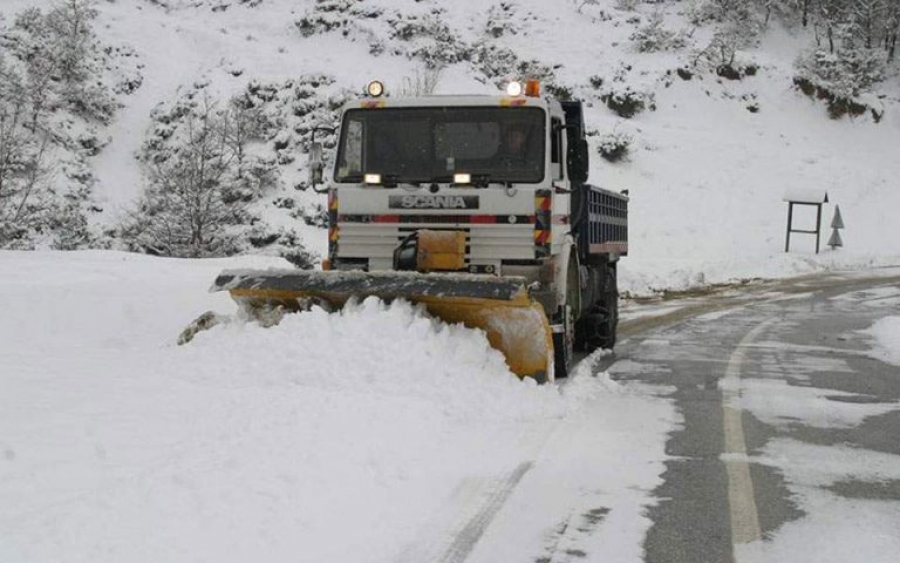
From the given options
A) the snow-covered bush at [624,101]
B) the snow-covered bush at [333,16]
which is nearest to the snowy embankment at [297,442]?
the snow-covered bush at [624,101]

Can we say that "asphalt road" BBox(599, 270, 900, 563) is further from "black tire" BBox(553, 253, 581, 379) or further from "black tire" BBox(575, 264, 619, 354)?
"black tire" BBox(553, 253, 581, 379)

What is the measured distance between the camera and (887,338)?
12289 millimetres

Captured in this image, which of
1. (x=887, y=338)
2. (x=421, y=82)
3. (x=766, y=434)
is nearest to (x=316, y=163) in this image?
(x=766, y=434)

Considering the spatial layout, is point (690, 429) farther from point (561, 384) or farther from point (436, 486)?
point (436, 486)

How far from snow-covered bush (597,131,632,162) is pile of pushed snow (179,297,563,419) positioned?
1085 inches

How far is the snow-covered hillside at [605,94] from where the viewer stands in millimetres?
29250

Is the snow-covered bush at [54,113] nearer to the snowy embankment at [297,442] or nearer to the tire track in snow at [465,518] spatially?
the snowy embankment at [297,442]

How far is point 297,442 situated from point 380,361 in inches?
60.7

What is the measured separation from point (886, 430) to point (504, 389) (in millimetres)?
3027

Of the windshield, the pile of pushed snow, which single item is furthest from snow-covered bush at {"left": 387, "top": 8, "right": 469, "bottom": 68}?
the pile of pushed snow

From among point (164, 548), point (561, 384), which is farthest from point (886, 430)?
point (164, 548)

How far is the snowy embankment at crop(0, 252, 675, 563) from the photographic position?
3824mm

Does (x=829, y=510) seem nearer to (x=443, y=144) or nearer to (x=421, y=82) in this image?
(x=443, y=144)

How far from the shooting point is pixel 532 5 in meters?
43.3
